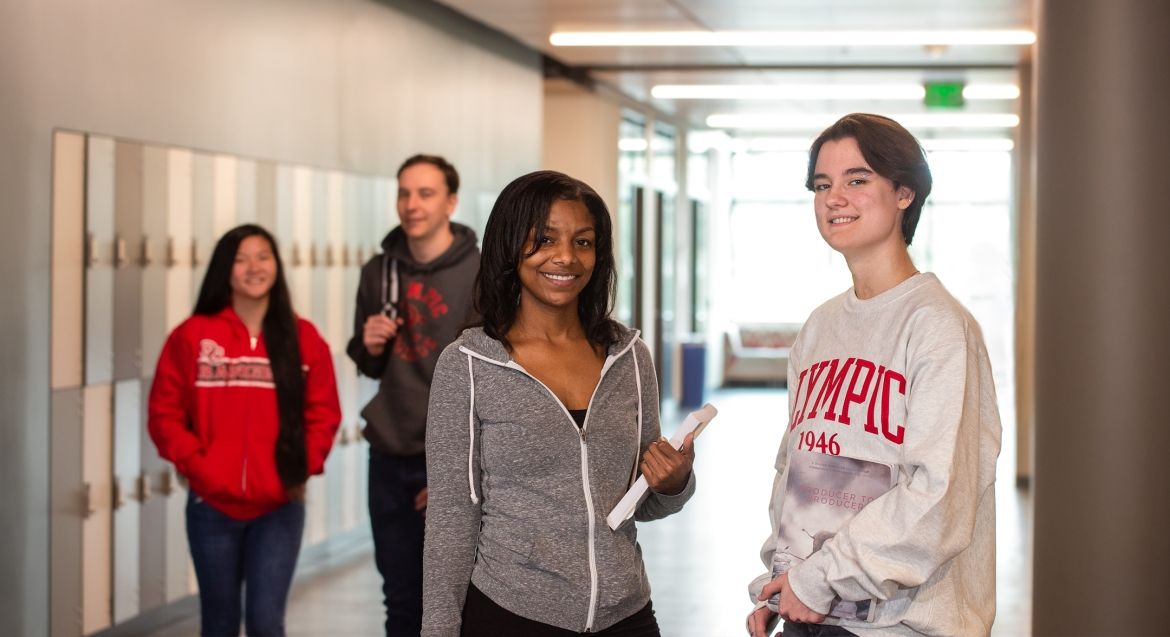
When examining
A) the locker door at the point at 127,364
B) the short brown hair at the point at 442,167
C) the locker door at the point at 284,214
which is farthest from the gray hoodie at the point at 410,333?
the locker door at the point at 284,214

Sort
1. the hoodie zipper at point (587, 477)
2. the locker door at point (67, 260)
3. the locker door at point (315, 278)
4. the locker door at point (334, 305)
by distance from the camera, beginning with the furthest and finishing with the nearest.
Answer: the locker door at point (334, 305) → the locker door at point (315, 278) → the locker door at point (67, 260) → the hoodie zipper at point (587, 477)

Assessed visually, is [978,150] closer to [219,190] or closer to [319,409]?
[219,190]

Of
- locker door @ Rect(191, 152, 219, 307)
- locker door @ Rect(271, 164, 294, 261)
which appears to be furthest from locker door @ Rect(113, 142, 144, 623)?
locker door @ Rect(271, 164, 294, 261)

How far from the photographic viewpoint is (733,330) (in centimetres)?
2072

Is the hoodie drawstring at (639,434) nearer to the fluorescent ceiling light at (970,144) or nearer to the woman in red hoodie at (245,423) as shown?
the woman in red hoodie at (245,423)

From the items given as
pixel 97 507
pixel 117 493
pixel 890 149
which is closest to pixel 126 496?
pixel 117 493

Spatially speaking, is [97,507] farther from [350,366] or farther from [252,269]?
[350,366]

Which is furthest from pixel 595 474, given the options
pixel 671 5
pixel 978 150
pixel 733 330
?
pixel 978 150

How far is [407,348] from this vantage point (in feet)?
13.7

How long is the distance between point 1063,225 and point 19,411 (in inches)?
150

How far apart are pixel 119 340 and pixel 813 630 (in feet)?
13.6

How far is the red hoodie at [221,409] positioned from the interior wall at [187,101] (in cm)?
106

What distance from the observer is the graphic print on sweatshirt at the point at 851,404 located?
2.17 m

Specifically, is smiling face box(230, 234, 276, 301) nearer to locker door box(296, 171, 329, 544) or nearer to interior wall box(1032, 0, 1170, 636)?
interior wall box(1032, 0, 1170, 636)
